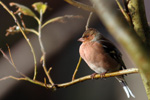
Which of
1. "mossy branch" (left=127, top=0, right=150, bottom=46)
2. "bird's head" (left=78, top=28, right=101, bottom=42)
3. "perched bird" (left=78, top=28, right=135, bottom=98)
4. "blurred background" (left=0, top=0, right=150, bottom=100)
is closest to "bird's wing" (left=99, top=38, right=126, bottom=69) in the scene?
"perched bird" (left=78, top=28, right=135, bottom=98)

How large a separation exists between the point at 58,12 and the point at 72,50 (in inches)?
23.9

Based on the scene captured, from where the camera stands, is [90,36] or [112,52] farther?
[90,36]

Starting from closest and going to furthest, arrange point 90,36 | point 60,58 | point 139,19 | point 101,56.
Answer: point 139,19 → point 101,56 → point 90,36 → point 60,58

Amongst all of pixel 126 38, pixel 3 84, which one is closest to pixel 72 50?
pixel 3 84

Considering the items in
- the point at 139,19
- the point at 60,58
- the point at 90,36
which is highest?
the point at 139,19

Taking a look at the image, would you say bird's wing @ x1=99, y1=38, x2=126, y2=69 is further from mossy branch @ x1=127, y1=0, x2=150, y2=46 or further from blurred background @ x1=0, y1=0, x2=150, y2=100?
mossy branch @ x1=127, y1=0, x2=150, y2=46

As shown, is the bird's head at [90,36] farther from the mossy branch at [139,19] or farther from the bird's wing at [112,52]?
the mossy branch at [139,19]

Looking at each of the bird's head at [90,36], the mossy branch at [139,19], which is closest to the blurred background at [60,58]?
the bird's head at [90,36]

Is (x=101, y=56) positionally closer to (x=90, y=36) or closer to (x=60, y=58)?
(x=90, y=36)

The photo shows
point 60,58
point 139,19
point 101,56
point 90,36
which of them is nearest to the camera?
point 139,19

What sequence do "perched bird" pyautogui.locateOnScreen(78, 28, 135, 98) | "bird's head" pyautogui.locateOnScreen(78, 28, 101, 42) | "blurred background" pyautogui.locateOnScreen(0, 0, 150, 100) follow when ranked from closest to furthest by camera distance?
1. "perched bird" pyautogui.locateOnScreen(78, 28, 135, 98)
2. "bird's head" pyautogui.locateOnScreen(78, 28, 101, 42)
3. "blurred background" pyautogui.locateOnScreen(0, 0, 150, 100)

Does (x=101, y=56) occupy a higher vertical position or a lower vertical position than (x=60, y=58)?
higher

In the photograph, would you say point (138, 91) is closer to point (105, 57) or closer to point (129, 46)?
point (105, 57)

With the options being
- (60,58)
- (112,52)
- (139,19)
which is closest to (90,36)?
(112,52)
